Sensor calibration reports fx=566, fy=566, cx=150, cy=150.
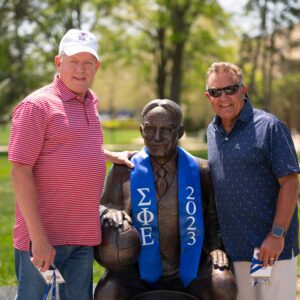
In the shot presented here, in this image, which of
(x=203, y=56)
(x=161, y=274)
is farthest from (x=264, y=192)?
(x=203, y=56)

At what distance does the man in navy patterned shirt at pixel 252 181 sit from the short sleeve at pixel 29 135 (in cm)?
120

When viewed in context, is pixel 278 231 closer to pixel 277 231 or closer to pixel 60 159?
pixel 277 231

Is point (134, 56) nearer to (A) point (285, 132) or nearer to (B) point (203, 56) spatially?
(B) point (203, 56)

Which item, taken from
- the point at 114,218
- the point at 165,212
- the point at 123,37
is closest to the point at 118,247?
the point at 114,218

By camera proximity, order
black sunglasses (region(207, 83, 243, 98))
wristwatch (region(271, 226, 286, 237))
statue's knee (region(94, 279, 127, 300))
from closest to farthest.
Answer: wristwatch (region(271, 226, 286, 237)) < statue's knee (region(94, 279, 127, 300)) < black sunglasses (region(207, 83, 243, 98))

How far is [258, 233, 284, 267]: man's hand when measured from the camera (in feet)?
11.0

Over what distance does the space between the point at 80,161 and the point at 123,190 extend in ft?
2.44

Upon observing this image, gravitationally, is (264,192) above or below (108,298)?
above

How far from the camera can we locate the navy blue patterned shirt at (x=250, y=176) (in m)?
3.41

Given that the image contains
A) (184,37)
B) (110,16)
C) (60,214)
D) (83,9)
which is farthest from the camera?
(110,16)

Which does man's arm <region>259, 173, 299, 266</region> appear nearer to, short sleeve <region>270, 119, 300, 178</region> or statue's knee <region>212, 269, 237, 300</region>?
short sleeve <region>270, 119, 300, 178</region>

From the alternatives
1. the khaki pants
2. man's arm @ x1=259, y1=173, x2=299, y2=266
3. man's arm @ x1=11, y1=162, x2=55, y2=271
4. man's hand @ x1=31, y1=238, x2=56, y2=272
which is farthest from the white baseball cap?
the khaki pants

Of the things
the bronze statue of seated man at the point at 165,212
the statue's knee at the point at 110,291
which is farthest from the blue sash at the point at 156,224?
the statue's knee at the point at 110,291

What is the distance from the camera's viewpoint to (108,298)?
136 inches
